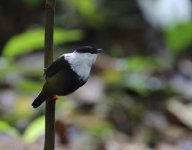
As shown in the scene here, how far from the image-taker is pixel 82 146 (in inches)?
79.6

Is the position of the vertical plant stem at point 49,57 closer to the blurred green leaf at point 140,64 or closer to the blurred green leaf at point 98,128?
the blurred green leaf at point 98,128

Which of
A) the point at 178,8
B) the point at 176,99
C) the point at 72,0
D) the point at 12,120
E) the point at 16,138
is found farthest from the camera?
the point at 72,0

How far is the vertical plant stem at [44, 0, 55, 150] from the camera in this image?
0.91m

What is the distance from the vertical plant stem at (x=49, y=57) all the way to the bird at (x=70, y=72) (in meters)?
0.02

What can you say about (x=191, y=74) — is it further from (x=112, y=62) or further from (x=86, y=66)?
(x=86, y=66)

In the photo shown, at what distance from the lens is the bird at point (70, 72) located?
36.1 inches

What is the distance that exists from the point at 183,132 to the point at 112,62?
105 centimetres

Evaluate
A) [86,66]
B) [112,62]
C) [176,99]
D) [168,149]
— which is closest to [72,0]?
[112,62]

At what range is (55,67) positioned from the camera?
92cm

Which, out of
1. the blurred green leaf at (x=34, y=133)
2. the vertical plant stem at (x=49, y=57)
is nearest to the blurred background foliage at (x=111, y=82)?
the blurred green leaf at (x=34, y=133)

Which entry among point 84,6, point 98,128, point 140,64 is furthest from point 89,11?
point 98,128

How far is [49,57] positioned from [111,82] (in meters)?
1.91

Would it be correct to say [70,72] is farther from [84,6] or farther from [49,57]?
[84,6]

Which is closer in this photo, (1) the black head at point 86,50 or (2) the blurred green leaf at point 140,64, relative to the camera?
(1) the black head at point 86,50
